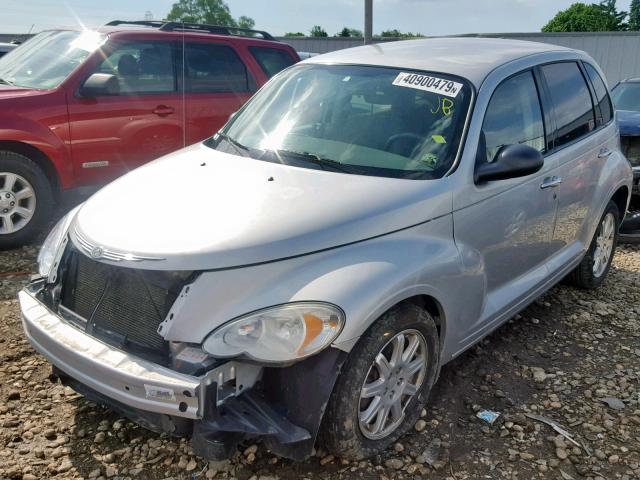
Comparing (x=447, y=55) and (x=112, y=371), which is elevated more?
Answer: (x=447, y=55)

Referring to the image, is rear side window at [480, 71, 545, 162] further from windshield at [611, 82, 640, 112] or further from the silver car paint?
windshield at [611, 82, 640, 112]

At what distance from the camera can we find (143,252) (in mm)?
2434

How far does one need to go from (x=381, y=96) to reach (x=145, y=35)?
3.56 meters

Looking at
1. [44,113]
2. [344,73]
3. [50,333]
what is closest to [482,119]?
[344,73]

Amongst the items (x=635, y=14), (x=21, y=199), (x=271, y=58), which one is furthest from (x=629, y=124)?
(x=635, y=14)

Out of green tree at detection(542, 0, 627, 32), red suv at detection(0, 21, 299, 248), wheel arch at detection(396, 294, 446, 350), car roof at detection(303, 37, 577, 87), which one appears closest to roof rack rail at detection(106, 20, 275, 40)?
red suv at detection(0, 21, 299, 248)

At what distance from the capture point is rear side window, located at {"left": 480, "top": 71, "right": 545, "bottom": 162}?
3.31 m

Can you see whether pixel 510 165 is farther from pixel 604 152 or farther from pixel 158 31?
pixel 158 31

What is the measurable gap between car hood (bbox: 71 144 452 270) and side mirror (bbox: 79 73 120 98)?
272 centimetres

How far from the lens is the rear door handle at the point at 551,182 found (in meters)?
3.63

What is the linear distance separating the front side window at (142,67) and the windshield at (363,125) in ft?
8.29

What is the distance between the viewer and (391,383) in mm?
2738

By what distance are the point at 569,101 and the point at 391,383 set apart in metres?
2.53

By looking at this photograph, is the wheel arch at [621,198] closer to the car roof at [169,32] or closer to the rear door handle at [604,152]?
the rear door handle at [604,152]
